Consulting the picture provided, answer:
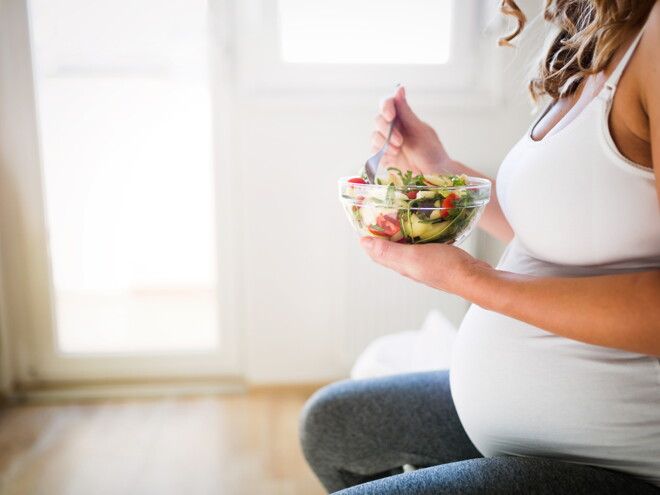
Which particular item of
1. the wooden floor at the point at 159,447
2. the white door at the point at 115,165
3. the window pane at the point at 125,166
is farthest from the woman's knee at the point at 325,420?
the window pane at the point at 125,166

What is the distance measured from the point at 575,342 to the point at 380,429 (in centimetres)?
35

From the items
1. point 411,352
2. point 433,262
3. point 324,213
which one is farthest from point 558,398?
point 324,213

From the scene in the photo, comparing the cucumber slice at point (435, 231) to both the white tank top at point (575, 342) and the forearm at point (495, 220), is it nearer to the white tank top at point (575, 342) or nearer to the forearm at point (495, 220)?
the white tank top at point (575, 342)

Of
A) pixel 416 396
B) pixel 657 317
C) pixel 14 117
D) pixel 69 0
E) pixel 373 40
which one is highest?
pixel 69 0

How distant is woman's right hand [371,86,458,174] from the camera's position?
0.92 metres

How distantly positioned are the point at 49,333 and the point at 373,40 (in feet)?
5.20

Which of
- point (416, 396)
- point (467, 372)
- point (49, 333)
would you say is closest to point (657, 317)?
point (467, 372)

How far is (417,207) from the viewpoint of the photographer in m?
0.66

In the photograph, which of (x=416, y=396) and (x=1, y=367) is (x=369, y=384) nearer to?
(x=416, y=396)

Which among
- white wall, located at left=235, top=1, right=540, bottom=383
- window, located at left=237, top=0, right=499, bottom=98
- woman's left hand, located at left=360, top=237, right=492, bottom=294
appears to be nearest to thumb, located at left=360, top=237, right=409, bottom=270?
woman's left hand, located at left=360, top=237, right=492, bottom=294

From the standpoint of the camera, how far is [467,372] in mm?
740

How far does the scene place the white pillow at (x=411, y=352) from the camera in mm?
1485

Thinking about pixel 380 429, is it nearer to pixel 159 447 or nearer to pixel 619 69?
pixel 619 69

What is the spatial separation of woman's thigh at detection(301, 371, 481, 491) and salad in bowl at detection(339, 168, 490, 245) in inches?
11.3
